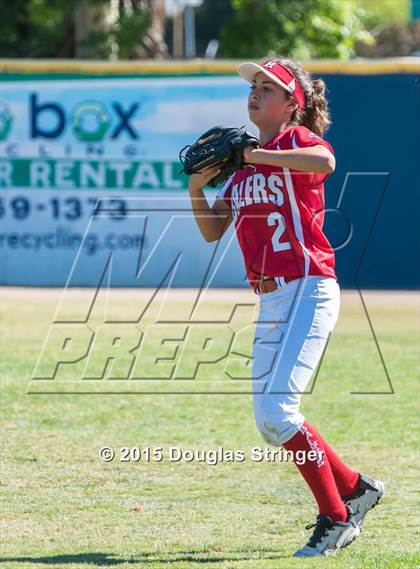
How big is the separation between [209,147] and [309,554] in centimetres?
183

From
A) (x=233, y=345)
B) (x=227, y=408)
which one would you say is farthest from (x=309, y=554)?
(x=233, y=345)

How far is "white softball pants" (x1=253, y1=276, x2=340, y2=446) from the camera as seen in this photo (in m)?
4.84

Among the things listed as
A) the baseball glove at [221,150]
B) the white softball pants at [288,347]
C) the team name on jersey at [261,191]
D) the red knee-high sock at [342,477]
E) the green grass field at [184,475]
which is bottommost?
the green grass field at [184,475]

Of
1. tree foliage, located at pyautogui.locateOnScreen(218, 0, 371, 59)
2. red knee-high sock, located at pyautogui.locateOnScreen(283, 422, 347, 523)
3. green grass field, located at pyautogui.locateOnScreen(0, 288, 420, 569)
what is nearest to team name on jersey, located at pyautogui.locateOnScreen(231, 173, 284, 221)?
red knee-high sock, located at pyautogui.locateOnScreen(283, 422, 347, 523)

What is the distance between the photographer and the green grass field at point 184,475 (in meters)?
5.05

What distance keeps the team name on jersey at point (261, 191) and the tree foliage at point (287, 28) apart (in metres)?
17.2

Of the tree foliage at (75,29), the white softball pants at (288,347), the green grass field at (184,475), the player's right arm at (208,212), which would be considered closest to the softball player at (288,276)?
the white softball pants at (288,347)

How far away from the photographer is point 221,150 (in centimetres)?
487

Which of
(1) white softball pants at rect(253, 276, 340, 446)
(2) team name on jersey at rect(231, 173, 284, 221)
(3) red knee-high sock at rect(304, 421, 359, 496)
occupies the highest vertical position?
(2) team name on jersey at rect(231, 173, 284, 221)

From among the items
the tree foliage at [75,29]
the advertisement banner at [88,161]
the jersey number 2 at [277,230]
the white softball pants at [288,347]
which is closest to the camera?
the white softball pants at [288,347]

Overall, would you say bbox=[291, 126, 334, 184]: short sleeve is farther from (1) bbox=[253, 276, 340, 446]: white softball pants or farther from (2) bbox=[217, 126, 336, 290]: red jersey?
(1) bbox=[253, 276, 340, 446]: white softball pants

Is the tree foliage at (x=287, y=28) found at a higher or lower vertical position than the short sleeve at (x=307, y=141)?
lower

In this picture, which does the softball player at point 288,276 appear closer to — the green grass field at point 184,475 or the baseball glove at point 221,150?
the baseball glove at point 221,150

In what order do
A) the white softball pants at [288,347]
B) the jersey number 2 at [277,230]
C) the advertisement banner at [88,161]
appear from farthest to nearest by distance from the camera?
the advertisement banner at [88,161] → the jersey number 2 at [277,230] → the white softball pants at [288,347]
